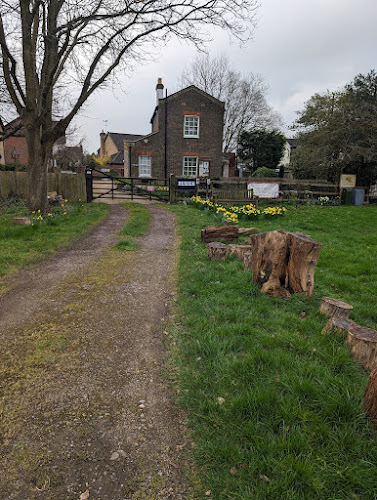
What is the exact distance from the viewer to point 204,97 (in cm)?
2736

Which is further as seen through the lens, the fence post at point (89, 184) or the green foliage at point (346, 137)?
the green foliage at point (346, 137)

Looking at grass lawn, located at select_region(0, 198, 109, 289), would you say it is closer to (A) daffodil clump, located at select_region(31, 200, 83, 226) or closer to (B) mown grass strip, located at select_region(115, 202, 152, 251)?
(A) daffodil clump, located at select_region(31, 200, 83, 226)

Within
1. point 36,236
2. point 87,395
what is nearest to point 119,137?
point 36,236

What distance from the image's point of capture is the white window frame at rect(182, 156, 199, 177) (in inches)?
1104

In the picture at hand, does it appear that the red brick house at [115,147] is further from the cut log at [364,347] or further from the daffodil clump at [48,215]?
the cut log at [364,347]

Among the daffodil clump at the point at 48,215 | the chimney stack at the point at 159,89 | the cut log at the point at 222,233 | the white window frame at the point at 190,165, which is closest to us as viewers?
the cut log at the point at 222,233

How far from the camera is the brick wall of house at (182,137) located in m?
27.0

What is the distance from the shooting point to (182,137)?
27469 millimetres

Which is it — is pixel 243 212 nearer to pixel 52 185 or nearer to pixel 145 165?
pixel 52 185

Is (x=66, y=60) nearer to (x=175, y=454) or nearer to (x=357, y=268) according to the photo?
(x=357, y=268)

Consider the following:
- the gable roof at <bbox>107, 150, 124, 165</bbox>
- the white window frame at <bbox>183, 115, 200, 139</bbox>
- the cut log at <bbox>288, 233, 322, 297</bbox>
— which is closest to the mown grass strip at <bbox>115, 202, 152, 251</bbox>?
the cut log at <bbox>288, 233, 322, 297</bbox>

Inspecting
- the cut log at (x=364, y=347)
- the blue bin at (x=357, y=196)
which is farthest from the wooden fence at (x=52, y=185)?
the blue bin at (x=357, y=196)

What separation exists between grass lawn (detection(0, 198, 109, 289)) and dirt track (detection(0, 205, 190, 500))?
1.16 m

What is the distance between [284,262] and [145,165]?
24371 mm
